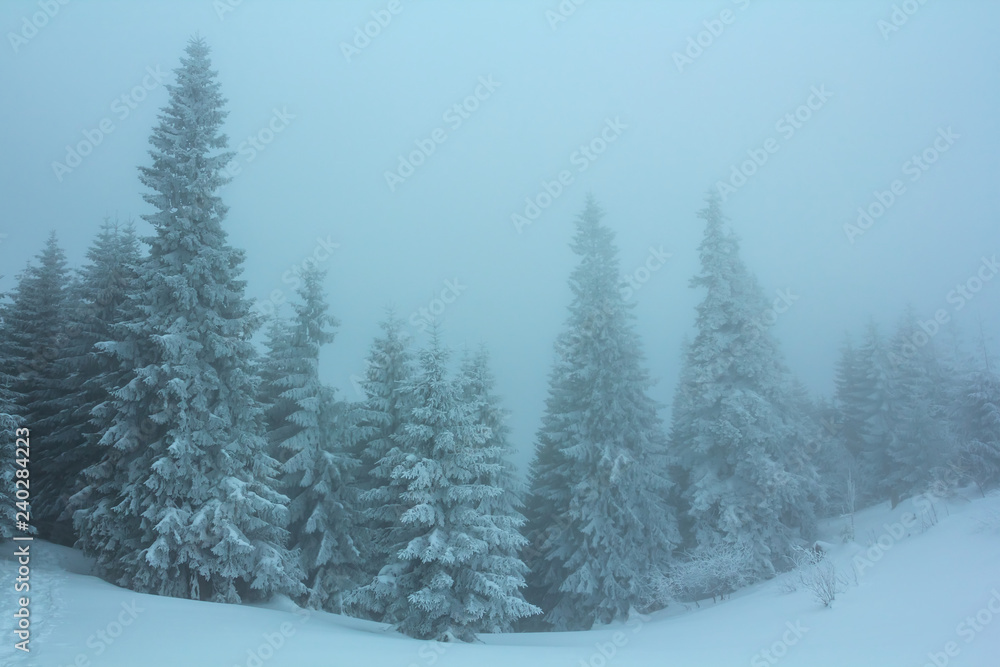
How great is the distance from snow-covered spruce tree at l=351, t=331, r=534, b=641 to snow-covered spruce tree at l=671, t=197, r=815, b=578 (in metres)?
12.4

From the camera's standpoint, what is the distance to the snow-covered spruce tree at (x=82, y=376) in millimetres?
21766

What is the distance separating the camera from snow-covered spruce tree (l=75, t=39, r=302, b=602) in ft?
55.9

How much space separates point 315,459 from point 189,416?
635 cm

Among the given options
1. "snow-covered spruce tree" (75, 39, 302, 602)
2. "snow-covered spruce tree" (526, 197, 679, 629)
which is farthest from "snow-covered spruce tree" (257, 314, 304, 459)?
"snow-covered spruce tree" (526, 197, 679, 629)

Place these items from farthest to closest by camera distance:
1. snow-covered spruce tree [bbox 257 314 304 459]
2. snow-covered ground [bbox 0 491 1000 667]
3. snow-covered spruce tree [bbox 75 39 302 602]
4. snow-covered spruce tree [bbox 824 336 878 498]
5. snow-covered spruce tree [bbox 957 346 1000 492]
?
1. snow-covered spruce tree [bbox 824 336 878 498]
2. snow-covered spruce tree [bbox 957 346 1000 492]
3. snow-covered spruce tree [bbox 257 314 304 459]
4. snow-covered spruce tree [bbox 75 39 302 602]
5. snow-covered ground [bbox 0 491 1000 667]

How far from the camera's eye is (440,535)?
16125mm

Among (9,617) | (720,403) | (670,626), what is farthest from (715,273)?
(9,617)

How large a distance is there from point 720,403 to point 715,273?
6.02 meters

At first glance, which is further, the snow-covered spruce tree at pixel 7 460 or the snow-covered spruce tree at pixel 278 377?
the snow-covered spruce tree at pixel 278 377

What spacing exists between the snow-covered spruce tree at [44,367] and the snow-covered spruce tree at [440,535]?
15.4 metres

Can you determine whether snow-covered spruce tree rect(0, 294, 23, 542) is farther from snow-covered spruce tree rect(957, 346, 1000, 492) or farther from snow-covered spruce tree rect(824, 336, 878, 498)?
snow-covered spruce tree rect(824, 336, 878, 498)

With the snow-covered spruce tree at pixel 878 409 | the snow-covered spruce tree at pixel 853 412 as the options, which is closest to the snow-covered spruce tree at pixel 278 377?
the snow-covered spruce tree at pixel 853 412

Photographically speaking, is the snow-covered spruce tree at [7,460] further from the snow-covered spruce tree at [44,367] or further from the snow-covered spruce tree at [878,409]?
the snow-covered spruce tree at [878,409]

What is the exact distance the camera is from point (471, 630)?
16.1 m
